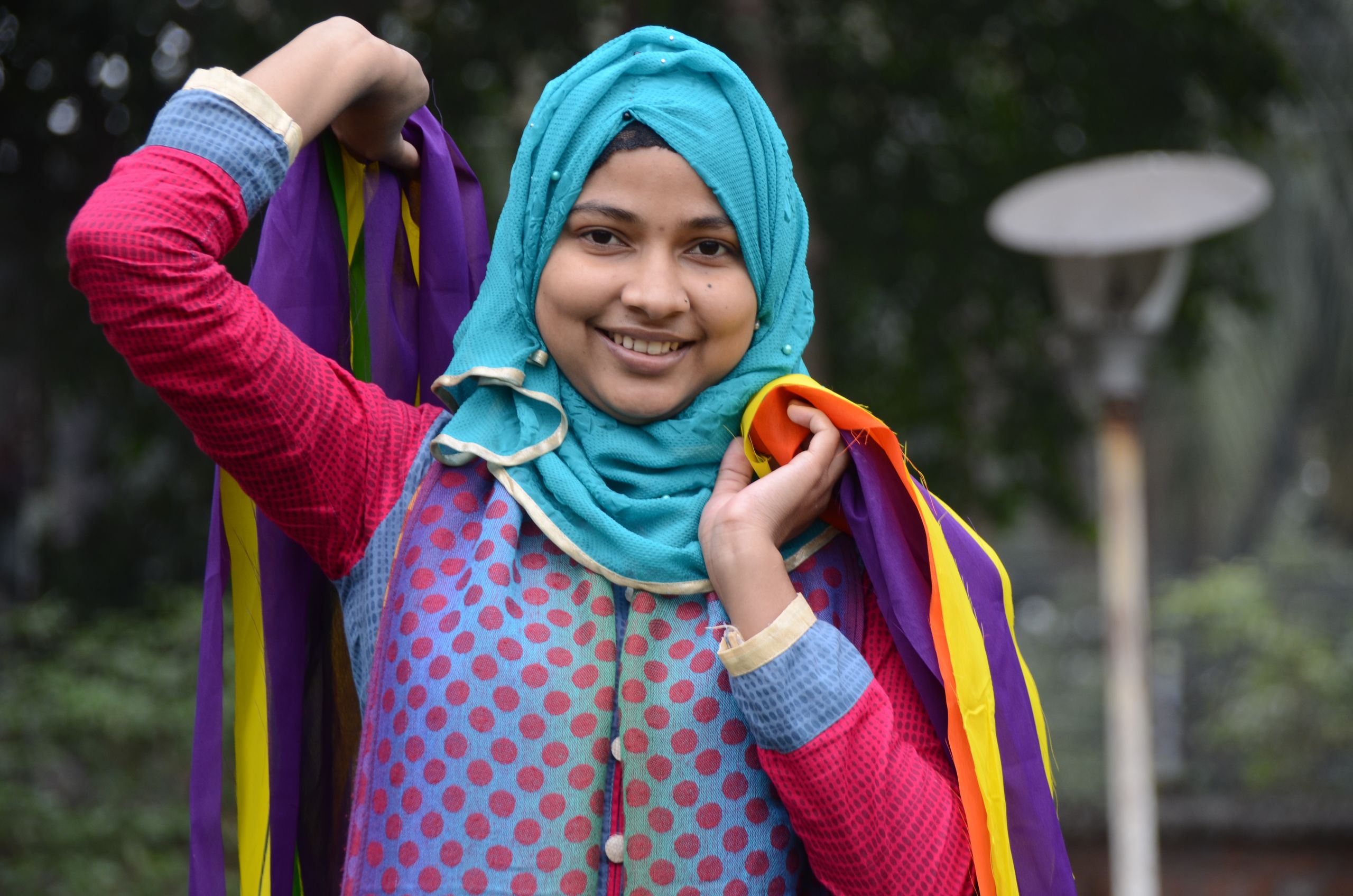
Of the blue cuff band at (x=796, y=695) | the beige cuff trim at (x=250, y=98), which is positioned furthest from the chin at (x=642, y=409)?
the beige cuff trim at (x=250, y=98)

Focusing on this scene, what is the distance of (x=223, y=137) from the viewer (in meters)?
1.38

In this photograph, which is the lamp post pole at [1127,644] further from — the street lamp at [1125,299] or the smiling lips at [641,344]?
the smiling lips at [641,344]

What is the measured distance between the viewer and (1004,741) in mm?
1534

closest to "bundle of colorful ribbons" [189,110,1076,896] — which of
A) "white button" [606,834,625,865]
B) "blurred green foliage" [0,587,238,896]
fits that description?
"white button" [606,834,625,865]

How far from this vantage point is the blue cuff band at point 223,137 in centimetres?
137

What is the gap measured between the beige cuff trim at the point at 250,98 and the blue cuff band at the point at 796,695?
0.76 metres

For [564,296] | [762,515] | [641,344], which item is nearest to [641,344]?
[641,344]

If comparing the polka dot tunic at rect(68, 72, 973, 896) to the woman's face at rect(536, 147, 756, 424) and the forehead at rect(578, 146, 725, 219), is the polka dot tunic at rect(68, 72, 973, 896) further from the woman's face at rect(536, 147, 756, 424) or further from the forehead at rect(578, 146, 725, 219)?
the forehead at rect(578, 146, 725, 219)

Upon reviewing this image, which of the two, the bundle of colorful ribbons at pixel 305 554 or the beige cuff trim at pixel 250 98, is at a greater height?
the beige cuff trim at pixel 250 98

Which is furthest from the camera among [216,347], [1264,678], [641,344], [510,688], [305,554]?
[1264,678]

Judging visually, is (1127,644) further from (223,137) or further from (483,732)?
(223,137)

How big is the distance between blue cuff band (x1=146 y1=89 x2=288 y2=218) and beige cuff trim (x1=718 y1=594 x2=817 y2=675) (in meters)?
0.70

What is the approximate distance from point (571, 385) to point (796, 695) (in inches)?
18.6

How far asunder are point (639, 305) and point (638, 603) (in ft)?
1.12
